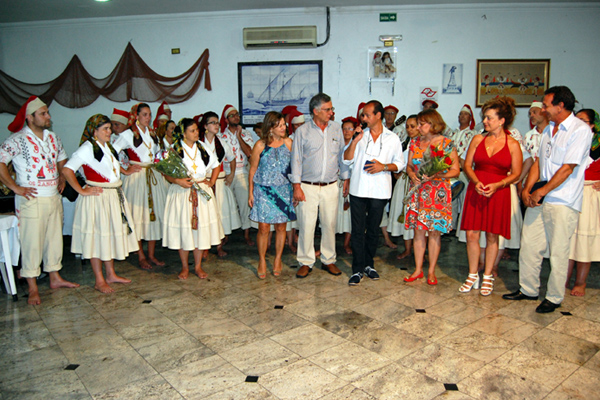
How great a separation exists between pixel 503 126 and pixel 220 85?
540 cm

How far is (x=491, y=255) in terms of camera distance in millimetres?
4125

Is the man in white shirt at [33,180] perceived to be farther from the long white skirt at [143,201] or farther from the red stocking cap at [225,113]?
the red stocking cap at [225,113]

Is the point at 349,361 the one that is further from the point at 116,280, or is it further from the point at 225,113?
the point at 225,113

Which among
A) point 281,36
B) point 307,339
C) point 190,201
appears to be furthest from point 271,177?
point 281,36

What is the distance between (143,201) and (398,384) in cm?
374

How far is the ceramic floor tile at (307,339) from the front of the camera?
3141 millimetres

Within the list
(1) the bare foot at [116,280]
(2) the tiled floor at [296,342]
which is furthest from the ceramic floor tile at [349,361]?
(1) the bare foot at [116,280]

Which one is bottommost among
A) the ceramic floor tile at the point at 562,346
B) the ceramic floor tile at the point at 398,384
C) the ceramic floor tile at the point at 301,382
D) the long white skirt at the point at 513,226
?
the ceramic floor tile at the point at 301,382

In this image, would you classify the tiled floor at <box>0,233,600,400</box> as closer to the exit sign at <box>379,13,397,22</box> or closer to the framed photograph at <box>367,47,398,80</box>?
the framed photograph at <box>367,47,398,80</box>

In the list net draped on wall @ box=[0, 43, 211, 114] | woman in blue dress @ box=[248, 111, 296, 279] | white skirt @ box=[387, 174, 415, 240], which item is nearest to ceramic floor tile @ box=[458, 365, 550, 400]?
woman in blue dress @ box=[248, 111, 296, 279]

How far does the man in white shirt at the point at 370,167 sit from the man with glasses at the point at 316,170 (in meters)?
0.19

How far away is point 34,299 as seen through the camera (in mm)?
4113

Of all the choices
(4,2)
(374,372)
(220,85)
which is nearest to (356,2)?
(220,85)

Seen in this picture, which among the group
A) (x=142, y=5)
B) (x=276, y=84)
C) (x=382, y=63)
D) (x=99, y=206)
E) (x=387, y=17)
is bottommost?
(x=99, y=206)
